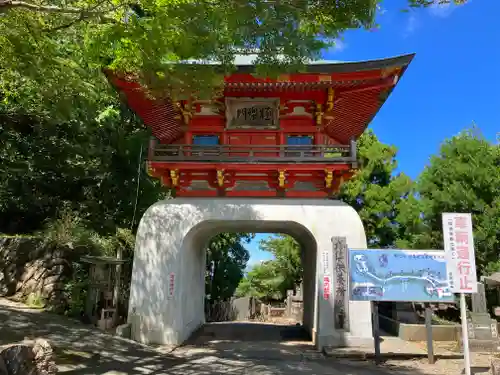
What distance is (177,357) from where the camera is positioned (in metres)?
8.74

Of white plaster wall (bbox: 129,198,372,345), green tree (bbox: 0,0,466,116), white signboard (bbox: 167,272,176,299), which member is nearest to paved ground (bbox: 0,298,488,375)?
white plaster wall (bbox: 129,198,372,345)

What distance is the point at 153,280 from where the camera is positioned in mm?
10266

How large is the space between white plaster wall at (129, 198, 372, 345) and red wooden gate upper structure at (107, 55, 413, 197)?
64cm

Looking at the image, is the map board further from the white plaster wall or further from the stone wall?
the stone wall

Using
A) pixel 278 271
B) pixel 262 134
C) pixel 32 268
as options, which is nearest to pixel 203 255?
pixel 32 268

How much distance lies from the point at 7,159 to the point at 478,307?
15582 millimetres

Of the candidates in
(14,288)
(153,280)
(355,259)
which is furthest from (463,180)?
(14,288)

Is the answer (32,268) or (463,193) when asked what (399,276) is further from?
(32,268)

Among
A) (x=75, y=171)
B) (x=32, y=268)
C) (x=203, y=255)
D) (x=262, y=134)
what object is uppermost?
(x=262, y=134)

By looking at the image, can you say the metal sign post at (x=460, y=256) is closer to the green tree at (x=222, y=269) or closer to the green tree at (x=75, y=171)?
the green tree at (x=75, y=171)

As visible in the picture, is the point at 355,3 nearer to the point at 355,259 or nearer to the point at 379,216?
the point at 355,259

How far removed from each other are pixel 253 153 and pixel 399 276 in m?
5.07

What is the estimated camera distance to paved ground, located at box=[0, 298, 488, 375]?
7.48 meters

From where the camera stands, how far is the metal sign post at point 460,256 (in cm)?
634
